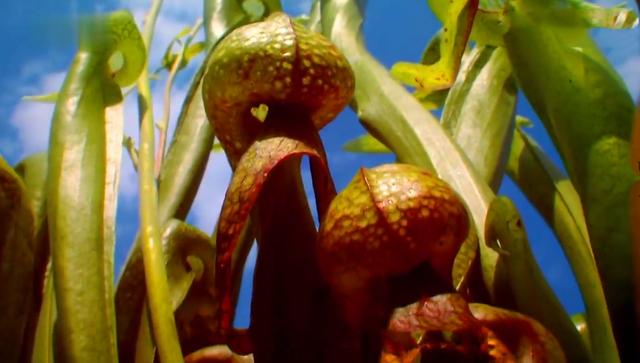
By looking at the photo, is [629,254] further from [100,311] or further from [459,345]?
[100,311]

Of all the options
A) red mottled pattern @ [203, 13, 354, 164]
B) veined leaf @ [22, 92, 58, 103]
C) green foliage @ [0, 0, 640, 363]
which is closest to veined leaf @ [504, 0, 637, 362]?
green foliage @ [0, 0, 640, 363]

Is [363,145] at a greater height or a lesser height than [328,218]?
lesser

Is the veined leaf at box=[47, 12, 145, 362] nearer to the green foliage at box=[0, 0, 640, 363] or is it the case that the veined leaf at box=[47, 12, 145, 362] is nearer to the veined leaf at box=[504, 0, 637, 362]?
the green foliage at box=[0, 0, 640, 363]

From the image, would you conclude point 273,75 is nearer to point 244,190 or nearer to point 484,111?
point 244,190

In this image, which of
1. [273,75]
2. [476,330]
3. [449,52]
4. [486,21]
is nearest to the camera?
[476,330]

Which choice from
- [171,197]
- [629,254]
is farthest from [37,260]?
[629,254]

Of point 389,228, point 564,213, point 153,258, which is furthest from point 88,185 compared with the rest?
point 564,213

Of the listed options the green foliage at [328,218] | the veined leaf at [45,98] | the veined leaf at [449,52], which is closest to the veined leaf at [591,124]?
the green foliage at [328,218]
